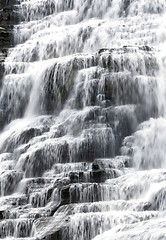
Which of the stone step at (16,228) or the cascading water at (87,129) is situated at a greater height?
the cascading water at (87,129)

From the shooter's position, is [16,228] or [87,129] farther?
[87,129]

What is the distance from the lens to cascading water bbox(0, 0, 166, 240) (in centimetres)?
1445

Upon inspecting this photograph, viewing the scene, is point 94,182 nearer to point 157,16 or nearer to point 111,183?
point 111,183

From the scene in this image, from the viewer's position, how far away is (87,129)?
21.5 metres

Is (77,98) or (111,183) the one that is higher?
(77,98)

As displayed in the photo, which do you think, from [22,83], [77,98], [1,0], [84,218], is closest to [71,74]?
[77,98]

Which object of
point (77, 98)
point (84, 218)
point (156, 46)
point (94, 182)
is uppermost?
point (156, 46)

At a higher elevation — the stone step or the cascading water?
the cascading water

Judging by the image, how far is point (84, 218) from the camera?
13.5 metres

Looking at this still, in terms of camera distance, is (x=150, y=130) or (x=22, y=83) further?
(x=22, y=83)

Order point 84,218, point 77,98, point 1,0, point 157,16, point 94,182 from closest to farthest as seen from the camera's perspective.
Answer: point 84,218
point 94,182
point 77,98
point 157,16
point 1,0

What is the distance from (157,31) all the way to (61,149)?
12.2 m

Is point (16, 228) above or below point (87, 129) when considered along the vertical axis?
below

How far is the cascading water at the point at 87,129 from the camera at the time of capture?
14445 mm
